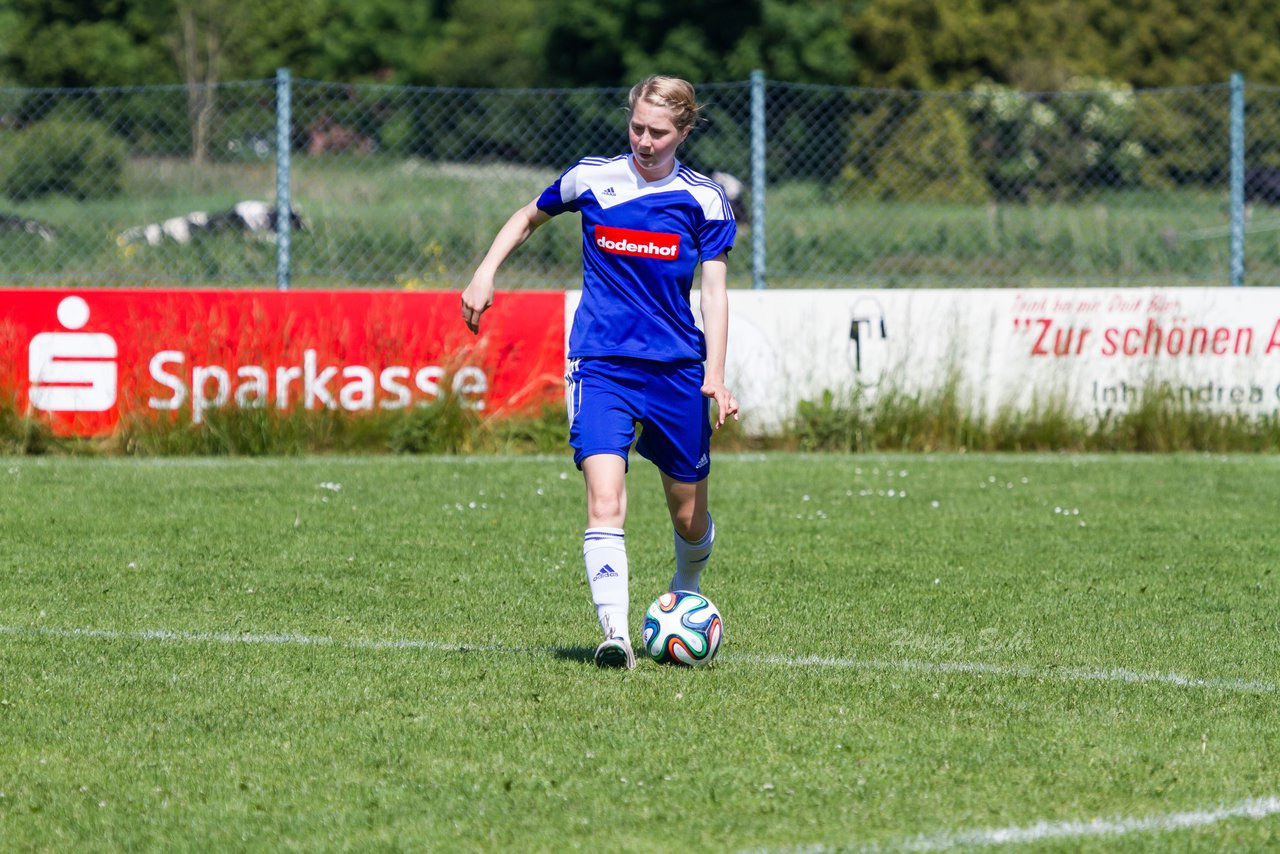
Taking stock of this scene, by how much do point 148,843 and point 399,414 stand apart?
8151 millimetres

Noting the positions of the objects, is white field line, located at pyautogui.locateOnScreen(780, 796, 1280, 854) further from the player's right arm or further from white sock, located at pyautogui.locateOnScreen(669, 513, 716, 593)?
the player's right arm

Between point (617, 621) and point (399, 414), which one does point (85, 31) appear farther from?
point (617, 621)

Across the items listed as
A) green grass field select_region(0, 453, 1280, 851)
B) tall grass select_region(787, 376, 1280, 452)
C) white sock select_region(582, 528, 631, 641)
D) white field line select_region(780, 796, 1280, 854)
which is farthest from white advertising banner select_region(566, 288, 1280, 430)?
white field line select_region(780, 796, 1280, 854)

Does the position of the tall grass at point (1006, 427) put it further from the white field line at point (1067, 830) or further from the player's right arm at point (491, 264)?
the white field line at point (1067, 830)

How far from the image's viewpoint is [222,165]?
1587cm

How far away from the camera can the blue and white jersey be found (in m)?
5.61

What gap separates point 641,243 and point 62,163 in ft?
34.1

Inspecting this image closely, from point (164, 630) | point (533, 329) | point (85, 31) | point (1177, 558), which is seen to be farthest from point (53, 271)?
point (85, 31)

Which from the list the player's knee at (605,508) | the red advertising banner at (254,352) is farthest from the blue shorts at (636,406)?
the red advertising banner at (254,352)

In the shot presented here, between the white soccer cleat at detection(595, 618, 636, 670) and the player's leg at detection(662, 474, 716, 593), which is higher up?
the player's leg at detection(662, 474, 716, 593)

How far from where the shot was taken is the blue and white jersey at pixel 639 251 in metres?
5.61

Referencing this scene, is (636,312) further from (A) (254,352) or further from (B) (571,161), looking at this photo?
(B) (571,161)

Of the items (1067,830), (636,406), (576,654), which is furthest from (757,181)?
(1067,830)

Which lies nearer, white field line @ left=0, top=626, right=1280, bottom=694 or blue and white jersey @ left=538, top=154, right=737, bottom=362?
white field line @ left=0, top=626, right=1280, bottom=694
